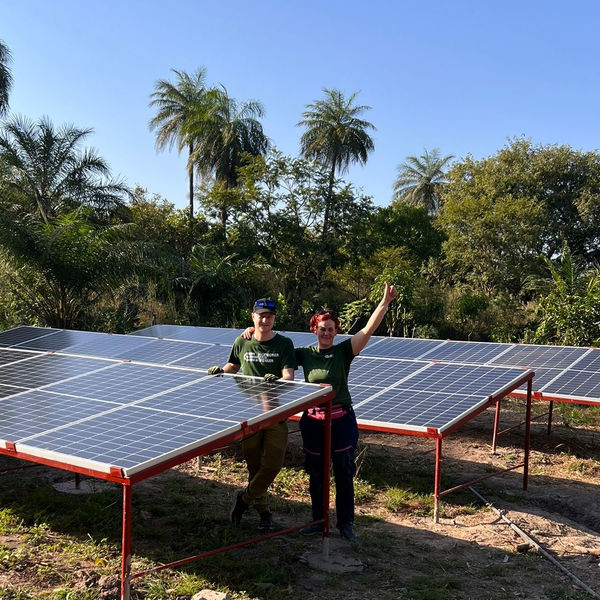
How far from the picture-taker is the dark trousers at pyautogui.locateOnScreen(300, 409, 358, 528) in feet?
20.6

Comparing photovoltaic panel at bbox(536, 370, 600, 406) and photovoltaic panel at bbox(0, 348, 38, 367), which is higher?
photovoltaic panel at bbox(0, 348, 38, 367)

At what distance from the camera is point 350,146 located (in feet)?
128

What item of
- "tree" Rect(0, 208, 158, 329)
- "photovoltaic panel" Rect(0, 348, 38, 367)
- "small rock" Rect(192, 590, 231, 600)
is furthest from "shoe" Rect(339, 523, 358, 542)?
"tree" Rect(0, 208, 158, 329)

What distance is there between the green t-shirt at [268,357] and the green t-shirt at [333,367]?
170mm

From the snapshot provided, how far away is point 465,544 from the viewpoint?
675cm

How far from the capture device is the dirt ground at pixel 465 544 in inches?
222

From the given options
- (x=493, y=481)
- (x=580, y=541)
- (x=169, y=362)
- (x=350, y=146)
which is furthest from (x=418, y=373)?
(x=350, y=146)

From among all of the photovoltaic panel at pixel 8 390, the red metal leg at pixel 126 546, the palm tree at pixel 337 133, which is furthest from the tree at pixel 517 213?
the red metal leg at pixel 126 546

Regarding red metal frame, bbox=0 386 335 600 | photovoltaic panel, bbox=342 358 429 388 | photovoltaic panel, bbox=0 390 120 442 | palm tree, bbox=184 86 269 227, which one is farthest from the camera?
palm tree, bbox=184 86 269 227

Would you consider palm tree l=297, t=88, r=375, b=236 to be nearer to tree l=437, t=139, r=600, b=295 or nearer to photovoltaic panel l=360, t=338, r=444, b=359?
tree l=437, t=139, r=600, b=295

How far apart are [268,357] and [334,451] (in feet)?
3.53

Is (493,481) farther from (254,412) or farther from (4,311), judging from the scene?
(4,311)

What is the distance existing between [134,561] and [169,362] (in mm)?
4765

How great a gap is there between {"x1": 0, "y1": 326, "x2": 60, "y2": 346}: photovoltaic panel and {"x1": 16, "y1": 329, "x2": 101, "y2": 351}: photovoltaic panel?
167mm
